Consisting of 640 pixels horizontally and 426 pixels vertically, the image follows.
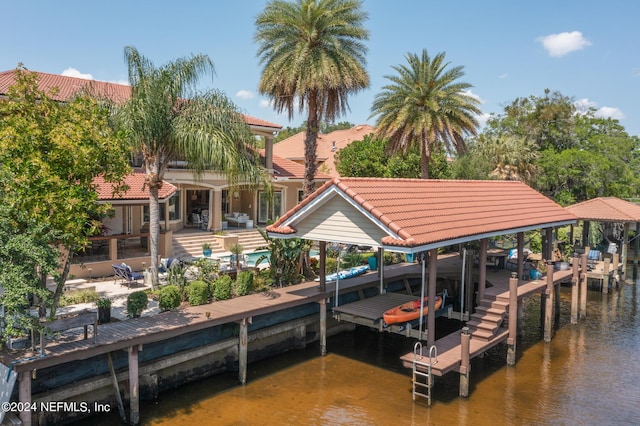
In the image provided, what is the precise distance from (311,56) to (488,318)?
13.9 meters

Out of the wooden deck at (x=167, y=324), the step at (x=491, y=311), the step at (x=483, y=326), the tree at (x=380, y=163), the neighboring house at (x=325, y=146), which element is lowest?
→ the step at (x=483, y=326)

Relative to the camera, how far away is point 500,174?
42281 mm

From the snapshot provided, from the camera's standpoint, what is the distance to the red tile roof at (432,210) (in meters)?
16.0

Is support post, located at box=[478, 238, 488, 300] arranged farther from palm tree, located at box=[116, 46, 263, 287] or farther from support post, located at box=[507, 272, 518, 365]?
palm tree, located at box=[116, 46, 263, 287]

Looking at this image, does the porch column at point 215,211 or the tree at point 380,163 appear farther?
the tree at point 380,163

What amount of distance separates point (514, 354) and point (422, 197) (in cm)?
690

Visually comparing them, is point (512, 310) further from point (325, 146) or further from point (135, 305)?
point (325, 146)

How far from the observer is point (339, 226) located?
17578mm

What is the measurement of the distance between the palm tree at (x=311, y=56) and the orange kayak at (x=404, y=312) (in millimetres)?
8030

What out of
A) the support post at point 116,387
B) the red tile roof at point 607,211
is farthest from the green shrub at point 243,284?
the red tile roof at point 607,211

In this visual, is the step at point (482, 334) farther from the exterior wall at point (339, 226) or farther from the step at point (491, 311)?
the exterior wall at point (339, 226)

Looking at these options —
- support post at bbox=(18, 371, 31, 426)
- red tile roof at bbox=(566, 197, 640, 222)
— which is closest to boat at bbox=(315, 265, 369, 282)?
support post at bbox=(18, 371, 31, 426)

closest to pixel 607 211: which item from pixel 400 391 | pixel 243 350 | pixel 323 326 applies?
pixel 323 326

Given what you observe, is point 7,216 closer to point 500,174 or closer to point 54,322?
point 54,322
